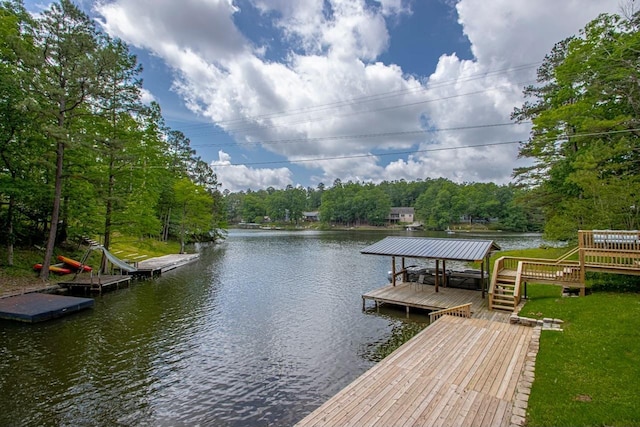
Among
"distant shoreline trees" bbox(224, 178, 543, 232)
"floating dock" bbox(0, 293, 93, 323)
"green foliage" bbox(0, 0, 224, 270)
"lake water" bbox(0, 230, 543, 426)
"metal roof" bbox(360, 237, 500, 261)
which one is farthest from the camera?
"distant shoreline trees" bbox(224, 178, 543, 232)

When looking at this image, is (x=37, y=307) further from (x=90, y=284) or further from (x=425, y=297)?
(x=425, y=297)

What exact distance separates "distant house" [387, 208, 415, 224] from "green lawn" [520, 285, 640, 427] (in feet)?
290

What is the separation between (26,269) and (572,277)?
25163 millimetres

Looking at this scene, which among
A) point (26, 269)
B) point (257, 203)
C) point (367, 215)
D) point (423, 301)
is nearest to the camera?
point (423, 301)

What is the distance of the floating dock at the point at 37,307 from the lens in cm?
1142

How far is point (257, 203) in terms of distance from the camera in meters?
115

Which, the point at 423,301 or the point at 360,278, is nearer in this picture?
the point at 423,301

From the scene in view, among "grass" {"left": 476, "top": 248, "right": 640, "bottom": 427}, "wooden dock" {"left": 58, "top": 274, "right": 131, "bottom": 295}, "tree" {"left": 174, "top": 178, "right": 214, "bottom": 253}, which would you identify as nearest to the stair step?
"grass" {"left": 476, "top": 248, "right": 640, "bottom": 427}

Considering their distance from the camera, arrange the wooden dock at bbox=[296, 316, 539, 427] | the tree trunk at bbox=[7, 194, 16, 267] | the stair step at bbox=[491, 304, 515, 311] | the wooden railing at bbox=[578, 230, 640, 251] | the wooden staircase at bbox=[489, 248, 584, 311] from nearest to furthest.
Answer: the wooden dock at bbox=[296, 316, 539, 427], the wooden railing at bbox=[578, 230, 640, 251], the wooden staircase at bbox=[489, 248, 584, 311], the stair step at bbox=[491, 304, 515, 311], the tree trunk at bbox=[7, 194, 16, 267]

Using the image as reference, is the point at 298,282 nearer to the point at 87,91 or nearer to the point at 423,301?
the point at 423,301

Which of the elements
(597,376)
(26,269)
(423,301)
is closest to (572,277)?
(423,301)

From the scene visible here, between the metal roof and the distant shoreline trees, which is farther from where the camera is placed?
the distant shoreline trees

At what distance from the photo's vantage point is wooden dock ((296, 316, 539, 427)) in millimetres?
4926

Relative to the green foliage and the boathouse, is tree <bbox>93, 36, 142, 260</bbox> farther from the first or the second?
the boathouse
